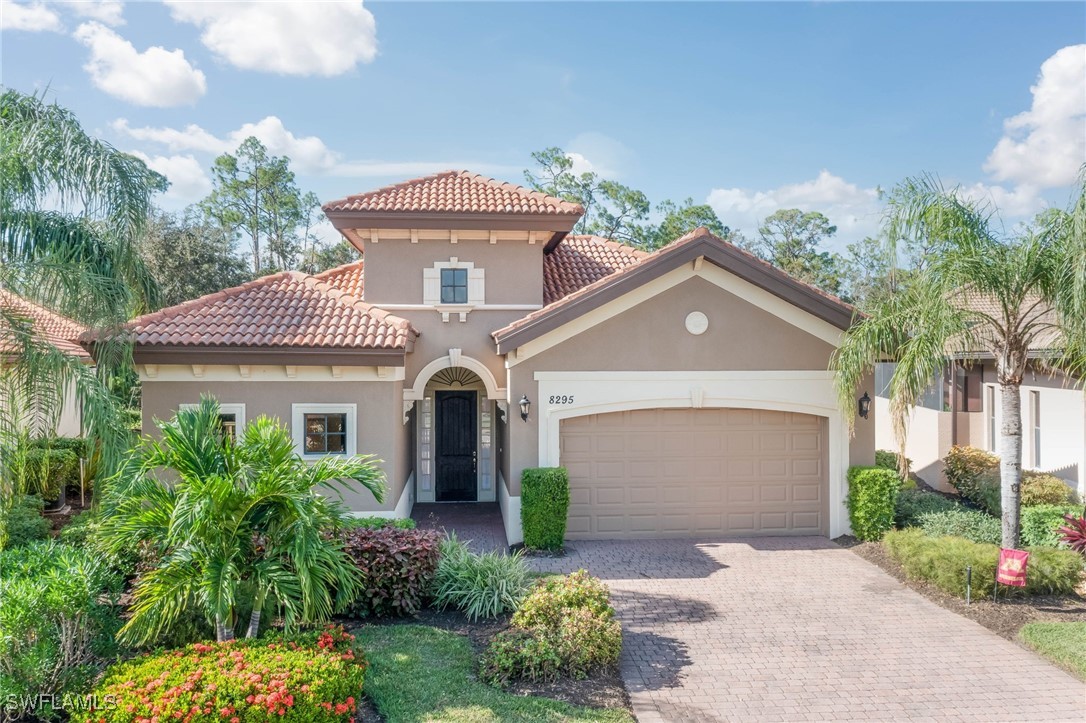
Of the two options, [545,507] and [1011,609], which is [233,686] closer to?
[545,507]

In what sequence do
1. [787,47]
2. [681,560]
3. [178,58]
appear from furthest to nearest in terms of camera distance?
[787,47] → [178,58] → [681,560]

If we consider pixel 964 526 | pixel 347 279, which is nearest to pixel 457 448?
pixel 347 279

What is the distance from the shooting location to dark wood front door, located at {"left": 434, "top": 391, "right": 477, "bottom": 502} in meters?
16.3

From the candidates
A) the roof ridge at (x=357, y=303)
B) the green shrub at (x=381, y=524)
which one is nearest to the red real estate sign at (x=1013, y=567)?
the green shrub at (x=381, y=524)

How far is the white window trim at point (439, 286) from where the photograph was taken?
13.8 m

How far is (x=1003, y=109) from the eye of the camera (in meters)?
14.6

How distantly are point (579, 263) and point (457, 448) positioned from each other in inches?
223

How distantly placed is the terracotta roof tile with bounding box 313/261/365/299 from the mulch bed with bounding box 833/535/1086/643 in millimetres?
12142

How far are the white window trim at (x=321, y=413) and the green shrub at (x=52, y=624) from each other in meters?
5.16

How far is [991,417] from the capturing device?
1650 centimetres

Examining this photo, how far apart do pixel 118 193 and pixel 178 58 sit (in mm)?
4946

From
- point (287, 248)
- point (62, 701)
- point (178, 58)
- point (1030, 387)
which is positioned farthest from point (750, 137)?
point (287, 248)

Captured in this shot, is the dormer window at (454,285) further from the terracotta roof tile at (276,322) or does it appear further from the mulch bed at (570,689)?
the mulch bed at (570,689)

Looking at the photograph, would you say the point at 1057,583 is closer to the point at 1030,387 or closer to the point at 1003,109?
the point at 1030,387
